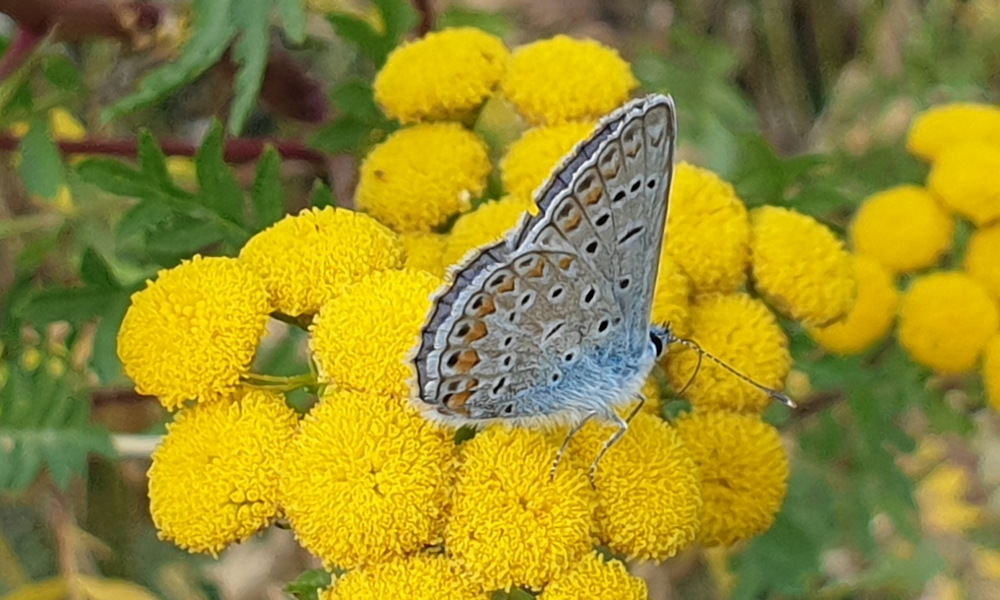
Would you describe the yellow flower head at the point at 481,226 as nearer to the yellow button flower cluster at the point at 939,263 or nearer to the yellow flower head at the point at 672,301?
the yellow flower head at the point at 672,301

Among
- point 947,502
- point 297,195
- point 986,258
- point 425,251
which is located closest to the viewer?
point 425,251

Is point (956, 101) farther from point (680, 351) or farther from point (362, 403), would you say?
point (362, 403)

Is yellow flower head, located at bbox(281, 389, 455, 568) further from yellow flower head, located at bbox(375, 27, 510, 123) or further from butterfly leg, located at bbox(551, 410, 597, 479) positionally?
yellow flower head, located at bbox(375, 27, 510, 123)

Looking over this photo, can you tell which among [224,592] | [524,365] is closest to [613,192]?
[524,365]

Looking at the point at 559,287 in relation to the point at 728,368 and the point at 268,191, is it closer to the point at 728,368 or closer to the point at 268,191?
the point at 728,368

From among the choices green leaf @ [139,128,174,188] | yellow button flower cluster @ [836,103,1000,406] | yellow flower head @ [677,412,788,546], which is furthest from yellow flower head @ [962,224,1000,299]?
green leaf @ [139,128,174,188]

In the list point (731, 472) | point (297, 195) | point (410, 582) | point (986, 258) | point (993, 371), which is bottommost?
point (297, 195)

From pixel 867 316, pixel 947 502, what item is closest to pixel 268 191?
pixel 867 316
